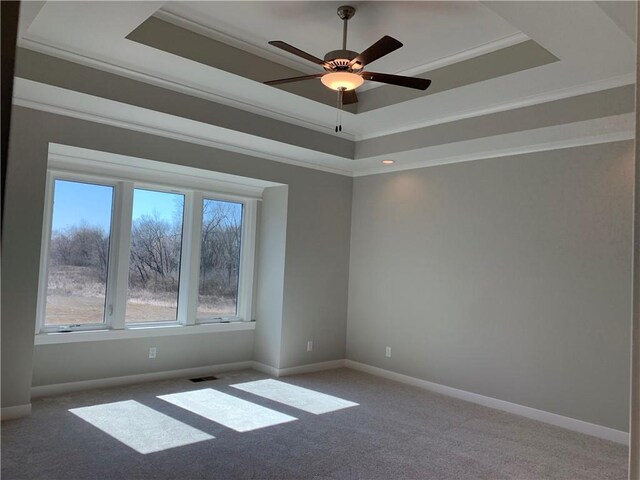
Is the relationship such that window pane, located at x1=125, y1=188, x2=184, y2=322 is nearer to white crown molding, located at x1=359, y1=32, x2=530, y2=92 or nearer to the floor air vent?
the floor air vent

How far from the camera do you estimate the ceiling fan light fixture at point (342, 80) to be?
2977mm

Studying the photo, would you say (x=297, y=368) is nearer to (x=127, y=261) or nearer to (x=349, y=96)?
(x=127, y=261)

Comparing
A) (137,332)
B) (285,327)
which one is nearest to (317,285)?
(285,327)

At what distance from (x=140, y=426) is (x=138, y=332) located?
54.6 inches

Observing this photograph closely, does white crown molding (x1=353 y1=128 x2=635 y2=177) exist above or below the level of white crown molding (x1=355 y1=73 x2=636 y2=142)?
below

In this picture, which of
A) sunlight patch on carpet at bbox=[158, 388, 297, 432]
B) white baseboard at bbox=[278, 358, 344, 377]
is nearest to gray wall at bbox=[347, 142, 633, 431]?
white baseboard at bbox=[278, 358, 344, 377]

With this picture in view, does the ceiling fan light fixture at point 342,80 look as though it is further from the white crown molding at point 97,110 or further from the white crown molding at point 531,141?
the white crown molding at point 531,141

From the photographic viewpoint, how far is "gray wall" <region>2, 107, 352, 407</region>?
366cm

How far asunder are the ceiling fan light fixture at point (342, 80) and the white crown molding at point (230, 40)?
0.90m

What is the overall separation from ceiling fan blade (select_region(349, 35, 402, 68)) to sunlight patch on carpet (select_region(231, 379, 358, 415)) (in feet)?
9.71

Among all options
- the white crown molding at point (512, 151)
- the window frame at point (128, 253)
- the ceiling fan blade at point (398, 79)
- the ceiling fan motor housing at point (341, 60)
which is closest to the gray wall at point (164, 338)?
the window frame at point (128, 253)

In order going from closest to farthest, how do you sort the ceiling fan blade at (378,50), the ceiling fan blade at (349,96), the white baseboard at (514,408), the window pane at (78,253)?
1. the ceiling fan blade at (378,50)
2. the ceiling fan blade at (349,96)
3. the white baseboard at (514,408)
4. the window pane at (78,253)

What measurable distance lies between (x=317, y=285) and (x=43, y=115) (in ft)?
11.0

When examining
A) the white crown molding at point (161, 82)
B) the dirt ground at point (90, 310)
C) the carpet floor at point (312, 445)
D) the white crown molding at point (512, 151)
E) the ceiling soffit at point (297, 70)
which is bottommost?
the carpet floor at point (312, 445)
